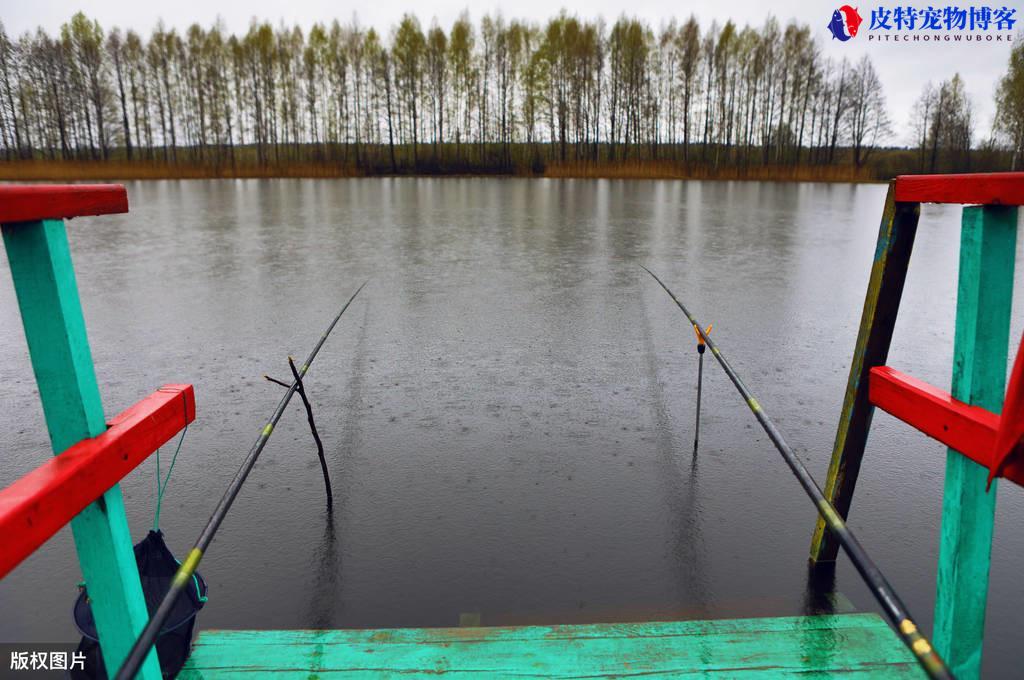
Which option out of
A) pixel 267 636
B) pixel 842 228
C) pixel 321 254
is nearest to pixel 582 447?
pixel 267 636

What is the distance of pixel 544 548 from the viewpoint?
3314mm

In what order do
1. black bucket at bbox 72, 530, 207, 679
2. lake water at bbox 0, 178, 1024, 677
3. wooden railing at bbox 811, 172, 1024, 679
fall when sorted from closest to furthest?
wooden railing at bbox 811, 172, 1024, 679
black bucket at bbox 72, 530, 207, 679
lake water at bbox 0, 178, 1024, 677

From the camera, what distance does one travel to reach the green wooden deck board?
7.22 ft

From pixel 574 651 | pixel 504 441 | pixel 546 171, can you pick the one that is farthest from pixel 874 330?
pixel 546 171

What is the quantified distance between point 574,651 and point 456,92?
52937 mm

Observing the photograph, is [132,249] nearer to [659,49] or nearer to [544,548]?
[544,548]

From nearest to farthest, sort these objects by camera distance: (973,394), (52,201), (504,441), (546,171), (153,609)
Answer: (52,201) < (973,394) < (153,609) < (504,441) < (546,171)

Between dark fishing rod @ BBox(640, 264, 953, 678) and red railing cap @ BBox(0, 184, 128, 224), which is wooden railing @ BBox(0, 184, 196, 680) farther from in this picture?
dark fishing rod @ BBox(640, 264, 953, 678)

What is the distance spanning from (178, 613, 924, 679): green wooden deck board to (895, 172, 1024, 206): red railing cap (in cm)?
151

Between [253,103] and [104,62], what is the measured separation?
1043cm

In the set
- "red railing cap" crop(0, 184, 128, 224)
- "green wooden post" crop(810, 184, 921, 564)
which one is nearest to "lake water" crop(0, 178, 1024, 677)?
"green wooden post" crop(810, 184, 921, 564)

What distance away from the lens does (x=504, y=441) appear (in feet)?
14.5

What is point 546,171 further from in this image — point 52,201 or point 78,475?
point 78,475

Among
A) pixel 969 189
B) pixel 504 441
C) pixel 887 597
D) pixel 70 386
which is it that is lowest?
pixel 504 441
